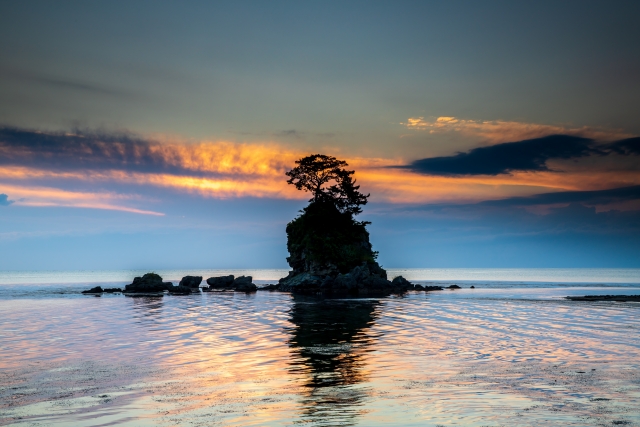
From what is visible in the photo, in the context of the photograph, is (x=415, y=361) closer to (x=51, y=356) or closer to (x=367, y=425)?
(x=367, y=425)

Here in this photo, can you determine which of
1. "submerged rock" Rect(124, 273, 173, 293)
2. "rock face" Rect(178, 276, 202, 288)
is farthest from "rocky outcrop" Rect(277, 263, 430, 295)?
"submerged rock" Rect(124, 273, 173, 293)

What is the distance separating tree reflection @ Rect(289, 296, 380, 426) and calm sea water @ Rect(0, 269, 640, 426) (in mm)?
81

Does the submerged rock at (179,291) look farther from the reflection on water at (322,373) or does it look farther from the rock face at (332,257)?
the reflection on water at (322,373)

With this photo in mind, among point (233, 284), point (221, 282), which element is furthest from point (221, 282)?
point (233, 284)

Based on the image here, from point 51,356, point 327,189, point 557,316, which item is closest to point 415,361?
point 51,356

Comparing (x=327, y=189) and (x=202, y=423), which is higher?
(x=327, y=189)

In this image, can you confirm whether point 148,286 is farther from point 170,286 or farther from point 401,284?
point 401,284

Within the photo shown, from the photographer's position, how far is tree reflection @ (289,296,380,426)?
15663 mm

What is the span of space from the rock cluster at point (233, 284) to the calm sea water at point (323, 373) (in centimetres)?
6396

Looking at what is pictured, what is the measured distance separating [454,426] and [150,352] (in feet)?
64.9

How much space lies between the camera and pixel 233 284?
4493 inches

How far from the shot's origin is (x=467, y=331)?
37.5 meters

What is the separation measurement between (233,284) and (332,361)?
300 feet

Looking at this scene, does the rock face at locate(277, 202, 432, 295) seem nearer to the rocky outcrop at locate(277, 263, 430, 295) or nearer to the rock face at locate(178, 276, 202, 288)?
the rocky outcrop at locate(277, 263, 430, 295)
